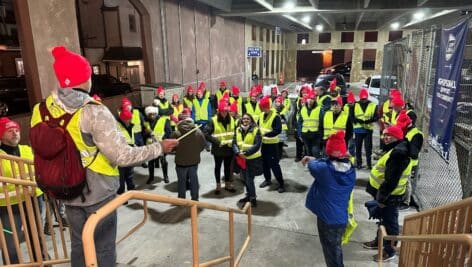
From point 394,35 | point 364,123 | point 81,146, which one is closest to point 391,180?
point 81,146

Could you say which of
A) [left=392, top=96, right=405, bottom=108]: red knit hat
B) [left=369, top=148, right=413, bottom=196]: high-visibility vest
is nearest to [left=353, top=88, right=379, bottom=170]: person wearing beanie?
[left=392, top=96, right=405, bottom=108]: red knit hat

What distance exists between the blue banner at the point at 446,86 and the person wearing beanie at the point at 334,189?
184 cm

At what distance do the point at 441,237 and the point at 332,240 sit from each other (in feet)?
5.39

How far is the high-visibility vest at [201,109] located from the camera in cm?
938

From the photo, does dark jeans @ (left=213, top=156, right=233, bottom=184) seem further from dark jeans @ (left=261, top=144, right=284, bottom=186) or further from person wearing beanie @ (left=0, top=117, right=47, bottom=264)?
person wearing beanie @ (left=0, top=117, right=47, bottom=264)

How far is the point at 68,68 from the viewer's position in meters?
2.04

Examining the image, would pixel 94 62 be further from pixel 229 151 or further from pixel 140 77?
pixel 229 151

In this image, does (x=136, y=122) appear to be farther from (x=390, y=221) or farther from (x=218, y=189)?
(x=390, y=221)

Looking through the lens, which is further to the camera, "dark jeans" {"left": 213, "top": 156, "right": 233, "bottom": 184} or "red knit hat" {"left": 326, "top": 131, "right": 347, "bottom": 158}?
"dark jeans" {"left": 213, "top": 156, "right": 233, "bottom": 184}

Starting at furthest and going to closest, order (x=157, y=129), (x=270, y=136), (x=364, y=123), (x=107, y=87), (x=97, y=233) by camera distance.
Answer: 1. (x=107, y=87)
2. (x=364, y=123)
3. (x=157, y=129)
4. (x=270, y=136)
5. (x=97, y=233)

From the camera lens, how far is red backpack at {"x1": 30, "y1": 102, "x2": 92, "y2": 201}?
196 cm

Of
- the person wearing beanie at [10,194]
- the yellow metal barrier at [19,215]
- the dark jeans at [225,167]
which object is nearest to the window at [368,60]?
the dark jeans at [225,167]

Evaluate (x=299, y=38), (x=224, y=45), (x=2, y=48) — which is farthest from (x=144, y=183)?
(x=299, y=38)

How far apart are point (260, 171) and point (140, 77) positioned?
1693cm
